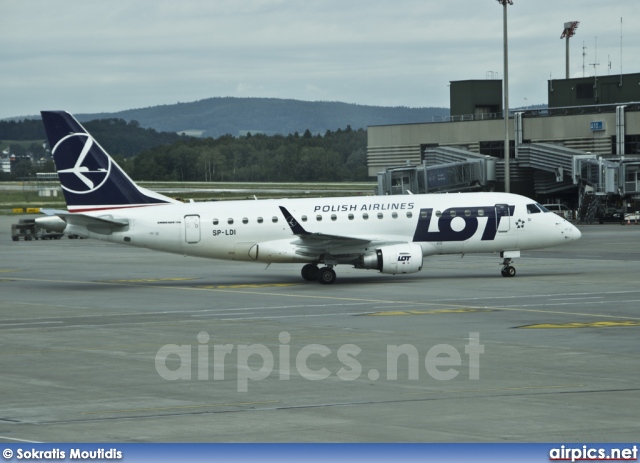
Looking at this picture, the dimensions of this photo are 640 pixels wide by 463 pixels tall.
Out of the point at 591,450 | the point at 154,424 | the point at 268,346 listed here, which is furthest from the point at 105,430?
the point at 268,346

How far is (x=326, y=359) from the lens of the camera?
87.8 ft

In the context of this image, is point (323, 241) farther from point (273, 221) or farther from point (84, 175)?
point (84, 175)

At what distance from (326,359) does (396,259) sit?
2034 centimetres

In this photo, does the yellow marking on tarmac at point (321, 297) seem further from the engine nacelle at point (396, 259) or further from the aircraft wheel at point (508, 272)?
the aircraft wheel at point (508, 272)

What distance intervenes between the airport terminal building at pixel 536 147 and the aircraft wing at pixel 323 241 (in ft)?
176

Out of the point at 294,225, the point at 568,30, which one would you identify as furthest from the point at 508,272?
the point at 568,30

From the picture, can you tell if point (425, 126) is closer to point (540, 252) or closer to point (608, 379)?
point (540, 252)

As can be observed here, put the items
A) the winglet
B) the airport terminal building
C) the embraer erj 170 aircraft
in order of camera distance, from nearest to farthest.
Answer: the winglet, the embraer erj 170 aircraft, the airport terminal building

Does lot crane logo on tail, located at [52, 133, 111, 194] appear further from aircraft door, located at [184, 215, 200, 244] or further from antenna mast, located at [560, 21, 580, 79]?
antenna mast, located at [560, 21, 580, 79]

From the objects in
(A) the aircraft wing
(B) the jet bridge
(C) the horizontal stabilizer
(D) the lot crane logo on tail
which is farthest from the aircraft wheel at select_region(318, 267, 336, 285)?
(B) the jet bridge

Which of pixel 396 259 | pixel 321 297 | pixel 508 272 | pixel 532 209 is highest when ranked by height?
pixel 532 209

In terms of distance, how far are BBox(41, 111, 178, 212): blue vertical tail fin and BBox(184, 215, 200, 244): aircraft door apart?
1718mm

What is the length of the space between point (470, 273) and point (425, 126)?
67.8 m

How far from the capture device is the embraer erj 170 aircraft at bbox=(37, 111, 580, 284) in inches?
1909
